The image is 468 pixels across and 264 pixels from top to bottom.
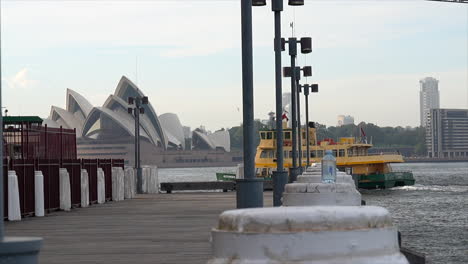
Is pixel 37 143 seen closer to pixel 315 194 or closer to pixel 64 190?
pixel 64 190

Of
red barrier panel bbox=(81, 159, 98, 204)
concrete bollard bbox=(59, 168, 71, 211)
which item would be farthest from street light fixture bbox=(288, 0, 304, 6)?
red barrier panel bbox=(81, 159, 98, 204)

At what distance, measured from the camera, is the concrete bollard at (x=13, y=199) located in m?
28.6

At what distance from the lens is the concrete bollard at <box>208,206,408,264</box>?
510cm

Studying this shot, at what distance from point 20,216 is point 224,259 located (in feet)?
81.7

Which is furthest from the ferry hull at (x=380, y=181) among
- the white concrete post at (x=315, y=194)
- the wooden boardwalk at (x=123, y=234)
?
the white concrete post at (x=315, y=194)

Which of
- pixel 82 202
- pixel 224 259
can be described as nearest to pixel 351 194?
pixel 224 259

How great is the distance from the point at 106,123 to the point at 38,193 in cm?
13337

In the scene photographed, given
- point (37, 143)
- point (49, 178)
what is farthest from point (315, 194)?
point (37, 143)

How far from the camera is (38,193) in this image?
3145 cm

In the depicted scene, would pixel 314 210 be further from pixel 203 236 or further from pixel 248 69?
pixel 203 236

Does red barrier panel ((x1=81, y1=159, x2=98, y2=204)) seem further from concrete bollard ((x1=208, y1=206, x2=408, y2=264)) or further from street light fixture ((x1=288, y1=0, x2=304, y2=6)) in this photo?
concrete bollard ((x1=208, y1=206, x2=408, y2=264))

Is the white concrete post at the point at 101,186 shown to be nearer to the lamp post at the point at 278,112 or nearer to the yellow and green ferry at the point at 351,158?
the lamp post at the point at 278,112

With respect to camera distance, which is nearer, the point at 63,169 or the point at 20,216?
the point at 20,216

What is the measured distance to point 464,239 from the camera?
4259cm
